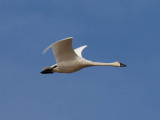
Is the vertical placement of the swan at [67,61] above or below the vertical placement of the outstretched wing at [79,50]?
below

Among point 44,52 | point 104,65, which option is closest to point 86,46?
point 104,65

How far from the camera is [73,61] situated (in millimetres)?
34812

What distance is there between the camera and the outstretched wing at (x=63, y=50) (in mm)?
32944

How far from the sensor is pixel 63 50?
34.0 m

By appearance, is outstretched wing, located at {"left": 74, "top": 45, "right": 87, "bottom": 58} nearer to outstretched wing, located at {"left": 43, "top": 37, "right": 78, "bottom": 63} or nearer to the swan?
the swan

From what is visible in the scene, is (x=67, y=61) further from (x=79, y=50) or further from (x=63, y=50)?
(x=79, y=50)

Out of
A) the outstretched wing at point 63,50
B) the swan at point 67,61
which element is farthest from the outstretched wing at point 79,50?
the outstretched wing at point 63,50

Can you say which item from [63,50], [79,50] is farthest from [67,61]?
[79,50]

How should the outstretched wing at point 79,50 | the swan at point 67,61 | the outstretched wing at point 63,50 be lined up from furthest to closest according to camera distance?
the outstretched wing at point 79,50
the swan at point 67,61
the outstretched wing at point 63,50

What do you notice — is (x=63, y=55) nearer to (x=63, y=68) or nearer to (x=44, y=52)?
(x=63, y=68)

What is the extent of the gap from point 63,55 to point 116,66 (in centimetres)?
334

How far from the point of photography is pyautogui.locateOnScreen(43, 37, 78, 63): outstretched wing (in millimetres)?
32944

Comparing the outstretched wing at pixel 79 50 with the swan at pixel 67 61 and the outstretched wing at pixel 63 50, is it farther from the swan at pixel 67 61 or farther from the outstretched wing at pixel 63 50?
the outstretched wing at pixel 63 50

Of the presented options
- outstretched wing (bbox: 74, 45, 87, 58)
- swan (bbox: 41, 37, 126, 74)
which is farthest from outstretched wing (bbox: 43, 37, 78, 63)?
outstretched wing (bbox: 74, 45, 87, 58)
